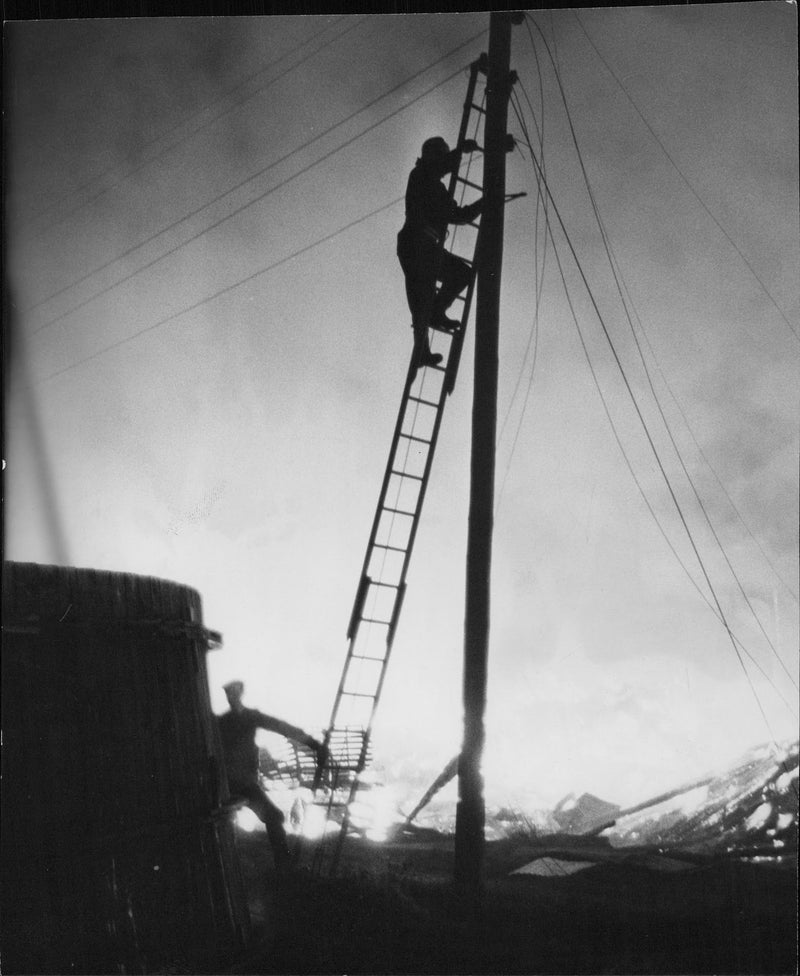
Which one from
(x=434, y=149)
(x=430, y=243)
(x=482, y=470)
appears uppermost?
(x=434, y=149)

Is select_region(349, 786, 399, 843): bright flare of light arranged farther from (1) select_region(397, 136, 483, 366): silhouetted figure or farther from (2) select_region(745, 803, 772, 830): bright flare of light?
(1) select_region(397, 136, 483, 366): silhouetted figure

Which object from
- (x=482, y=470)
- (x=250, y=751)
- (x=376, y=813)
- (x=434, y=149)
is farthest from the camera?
(x=376, y=813)

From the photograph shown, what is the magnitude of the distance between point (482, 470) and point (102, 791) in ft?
11.3

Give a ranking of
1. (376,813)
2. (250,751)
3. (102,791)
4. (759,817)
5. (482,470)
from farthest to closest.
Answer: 1. (376,813)
2. (759,817)
3. (250,751)
4. (482,470)
5. (102,791)

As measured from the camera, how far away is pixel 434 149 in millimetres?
6809

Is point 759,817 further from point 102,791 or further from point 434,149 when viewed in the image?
point 434,149

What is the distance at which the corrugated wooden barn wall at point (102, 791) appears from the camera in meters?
4.63

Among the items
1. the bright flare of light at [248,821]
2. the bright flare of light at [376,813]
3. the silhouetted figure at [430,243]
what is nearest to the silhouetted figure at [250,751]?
the bright flare of light at [376,813]

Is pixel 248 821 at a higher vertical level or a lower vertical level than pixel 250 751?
lower

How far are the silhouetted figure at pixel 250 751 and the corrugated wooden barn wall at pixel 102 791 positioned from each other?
0.99 m

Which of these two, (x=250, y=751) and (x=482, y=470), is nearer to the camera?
(x=482, y=470)

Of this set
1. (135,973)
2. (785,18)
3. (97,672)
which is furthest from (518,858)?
(785,18)

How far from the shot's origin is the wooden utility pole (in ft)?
19.2

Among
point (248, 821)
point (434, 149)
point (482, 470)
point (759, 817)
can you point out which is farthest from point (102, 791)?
point (759, 817)
